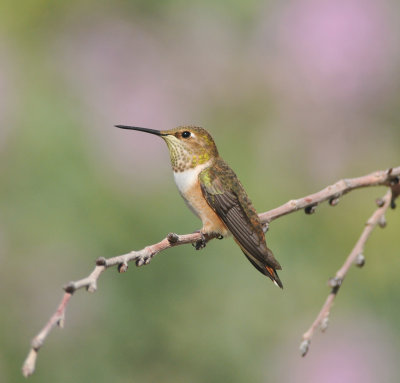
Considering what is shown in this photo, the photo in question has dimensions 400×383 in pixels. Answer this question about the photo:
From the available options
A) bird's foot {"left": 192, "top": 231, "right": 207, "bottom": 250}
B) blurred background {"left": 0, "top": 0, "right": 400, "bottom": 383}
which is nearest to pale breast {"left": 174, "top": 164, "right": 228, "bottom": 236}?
bird's foot {"left": 192, "top": 231, "right": 207, "bottom": 250}

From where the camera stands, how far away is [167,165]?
4512mm

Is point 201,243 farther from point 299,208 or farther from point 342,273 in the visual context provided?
point 342,273

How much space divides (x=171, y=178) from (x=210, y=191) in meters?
1.99

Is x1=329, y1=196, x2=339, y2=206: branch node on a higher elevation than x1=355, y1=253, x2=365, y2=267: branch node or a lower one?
higher

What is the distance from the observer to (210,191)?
8.38ft

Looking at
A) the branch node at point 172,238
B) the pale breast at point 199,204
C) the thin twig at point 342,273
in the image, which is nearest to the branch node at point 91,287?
the branch node at point 172,238

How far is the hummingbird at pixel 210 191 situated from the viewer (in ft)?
8.09

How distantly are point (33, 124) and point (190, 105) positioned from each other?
1063 millimetres

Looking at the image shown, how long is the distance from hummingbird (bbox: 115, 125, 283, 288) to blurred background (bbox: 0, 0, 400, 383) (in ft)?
5.04

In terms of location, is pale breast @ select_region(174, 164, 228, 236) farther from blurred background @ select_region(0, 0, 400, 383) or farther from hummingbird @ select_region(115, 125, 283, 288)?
blurred background @ select_region(0, 0, 400, 383)

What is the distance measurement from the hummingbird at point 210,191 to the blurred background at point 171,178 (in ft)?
5.04

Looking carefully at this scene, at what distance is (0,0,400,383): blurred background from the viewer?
4.09m

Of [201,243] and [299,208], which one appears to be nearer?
[299,208]

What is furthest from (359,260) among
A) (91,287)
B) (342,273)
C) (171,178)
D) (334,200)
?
(171,178)
